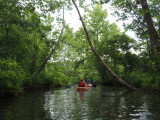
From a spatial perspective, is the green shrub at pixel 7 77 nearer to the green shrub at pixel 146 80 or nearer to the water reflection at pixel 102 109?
the water reflection at pixel 102 109

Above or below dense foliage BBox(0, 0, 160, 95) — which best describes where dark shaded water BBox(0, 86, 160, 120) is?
below

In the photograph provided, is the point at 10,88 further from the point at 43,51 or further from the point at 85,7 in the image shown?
the point at 43,51

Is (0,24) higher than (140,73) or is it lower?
higher

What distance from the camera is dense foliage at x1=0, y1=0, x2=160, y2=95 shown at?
9.82 m

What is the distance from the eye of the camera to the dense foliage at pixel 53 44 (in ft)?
32.2

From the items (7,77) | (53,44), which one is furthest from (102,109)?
(53,44)

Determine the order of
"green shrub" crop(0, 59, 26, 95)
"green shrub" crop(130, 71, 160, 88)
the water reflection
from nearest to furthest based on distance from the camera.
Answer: the water reflection < "green shrub" crop(0, 59, 26, 95) < "green shrub" crop(130, 71, 160, 88)

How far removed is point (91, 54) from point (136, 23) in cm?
1164

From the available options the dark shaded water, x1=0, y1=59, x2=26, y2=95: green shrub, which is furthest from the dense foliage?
the dark shaded water

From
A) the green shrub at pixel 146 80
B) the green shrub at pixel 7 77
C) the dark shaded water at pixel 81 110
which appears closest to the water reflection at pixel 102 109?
the dark shaded water at pixel 81 110

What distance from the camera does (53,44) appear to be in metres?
19.7

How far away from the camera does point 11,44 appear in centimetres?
1487

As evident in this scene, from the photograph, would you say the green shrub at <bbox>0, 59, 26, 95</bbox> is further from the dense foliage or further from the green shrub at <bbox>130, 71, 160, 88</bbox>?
the green shrub at <bbox>130, 71, 160, 88</bbox>

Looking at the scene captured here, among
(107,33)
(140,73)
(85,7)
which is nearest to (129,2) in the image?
(85,7)
